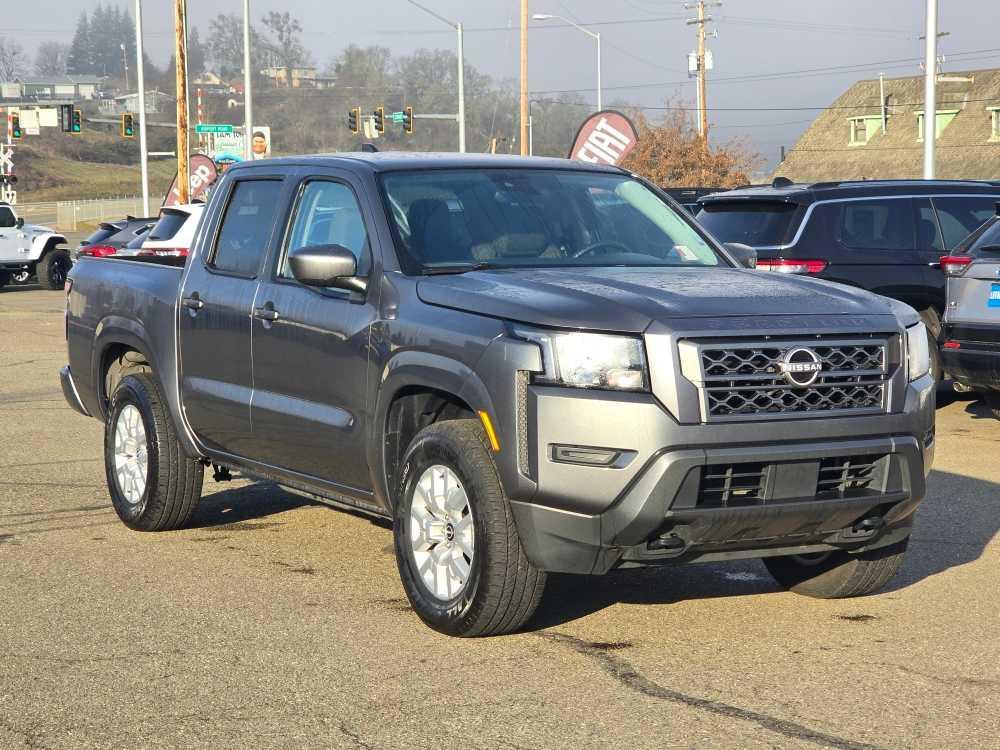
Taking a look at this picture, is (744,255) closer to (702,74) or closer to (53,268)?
(53,268)

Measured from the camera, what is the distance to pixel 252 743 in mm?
4695

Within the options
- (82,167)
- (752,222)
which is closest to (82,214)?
(82,167)

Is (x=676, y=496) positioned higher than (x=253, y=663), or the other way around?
(x=676, y=496)

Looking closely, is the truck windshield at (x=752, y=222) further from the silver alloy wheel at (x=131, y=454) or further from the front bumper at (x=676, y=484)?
the front bumper at (x=676, y=484)

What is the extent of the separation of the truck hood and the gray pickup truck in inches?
0.5

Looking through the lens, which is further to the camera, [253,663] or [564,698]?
[253,663]

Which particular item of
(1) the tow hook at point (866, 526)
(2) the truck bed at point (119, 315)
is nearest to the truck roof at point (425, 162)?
(2) the truck bed at point (119, 315)

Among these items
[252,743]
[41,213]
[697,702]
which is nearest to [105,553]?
[252,743]

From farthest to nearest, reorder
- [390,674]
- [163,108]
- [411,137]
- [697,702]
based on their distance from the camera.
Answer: [163,108] < [411,137] < [390,674] < [697,702]

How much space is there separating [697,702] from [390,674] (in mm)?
1076

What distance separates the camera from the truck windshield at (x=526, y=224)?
6.51m

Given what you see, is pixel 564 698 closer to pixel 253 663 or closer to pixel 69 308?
pixel 253 663

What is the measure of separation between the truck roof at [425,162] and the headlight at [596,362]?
1752 millimetres

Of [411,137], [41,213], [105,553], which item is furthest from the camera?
[411,137]
